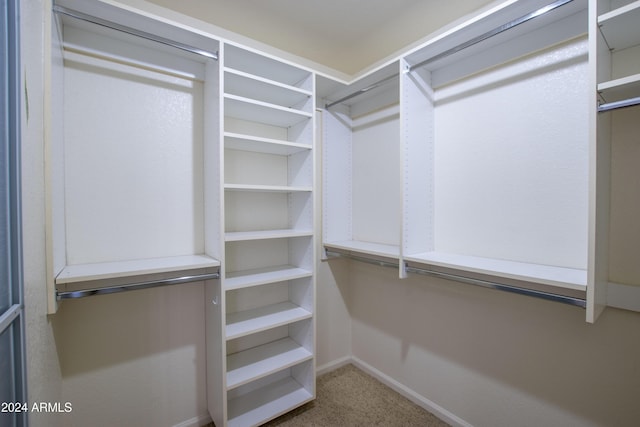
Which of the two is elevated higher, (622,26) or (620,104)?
(622,26)

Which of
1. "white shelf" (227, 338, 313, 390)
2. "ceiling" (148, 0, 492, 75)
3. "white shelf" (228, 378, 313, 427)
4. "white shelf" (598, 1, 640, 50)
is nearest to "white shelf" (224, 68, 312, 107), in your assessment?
"ceiling" (148, 0, 492, 75)

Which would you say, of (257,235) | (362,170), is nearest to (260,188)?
(257,235)

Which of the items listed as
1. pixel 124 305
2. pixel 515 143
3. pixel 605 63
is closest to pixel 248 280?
pixel 124 305

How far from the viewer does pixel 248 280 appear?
5.65 ft

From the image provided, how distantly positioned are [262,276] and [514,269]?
143 centimetres

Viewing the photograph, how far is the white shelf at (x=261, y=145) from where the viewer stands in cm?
164

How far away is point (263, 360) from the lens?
1.83 meters

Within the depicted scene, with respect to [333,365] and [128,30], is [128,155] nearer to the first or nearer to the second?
[128,30]

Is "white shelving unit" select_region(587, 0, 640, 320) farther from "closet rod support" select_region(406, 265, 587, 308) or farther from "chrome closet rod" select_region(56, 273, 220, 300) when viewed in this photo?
"chrome closet rod" select_region(56, 273, 220, 300)

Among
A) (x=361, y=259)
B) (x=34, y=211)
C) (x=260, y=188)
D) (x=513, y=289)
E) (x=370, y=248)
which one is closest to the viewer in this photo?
(x=34, y=211)

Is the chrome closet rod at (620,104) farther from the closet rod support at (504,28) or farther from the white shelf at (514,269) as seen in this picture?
the white shelf at (514,269)

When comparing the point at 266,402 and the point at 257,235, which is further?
the point at 266,402

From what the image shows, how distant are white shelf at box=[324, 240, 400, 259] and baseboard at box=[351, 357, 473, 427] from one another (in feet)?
3.50

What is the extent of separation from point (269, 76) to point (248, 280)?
54.9 inches
